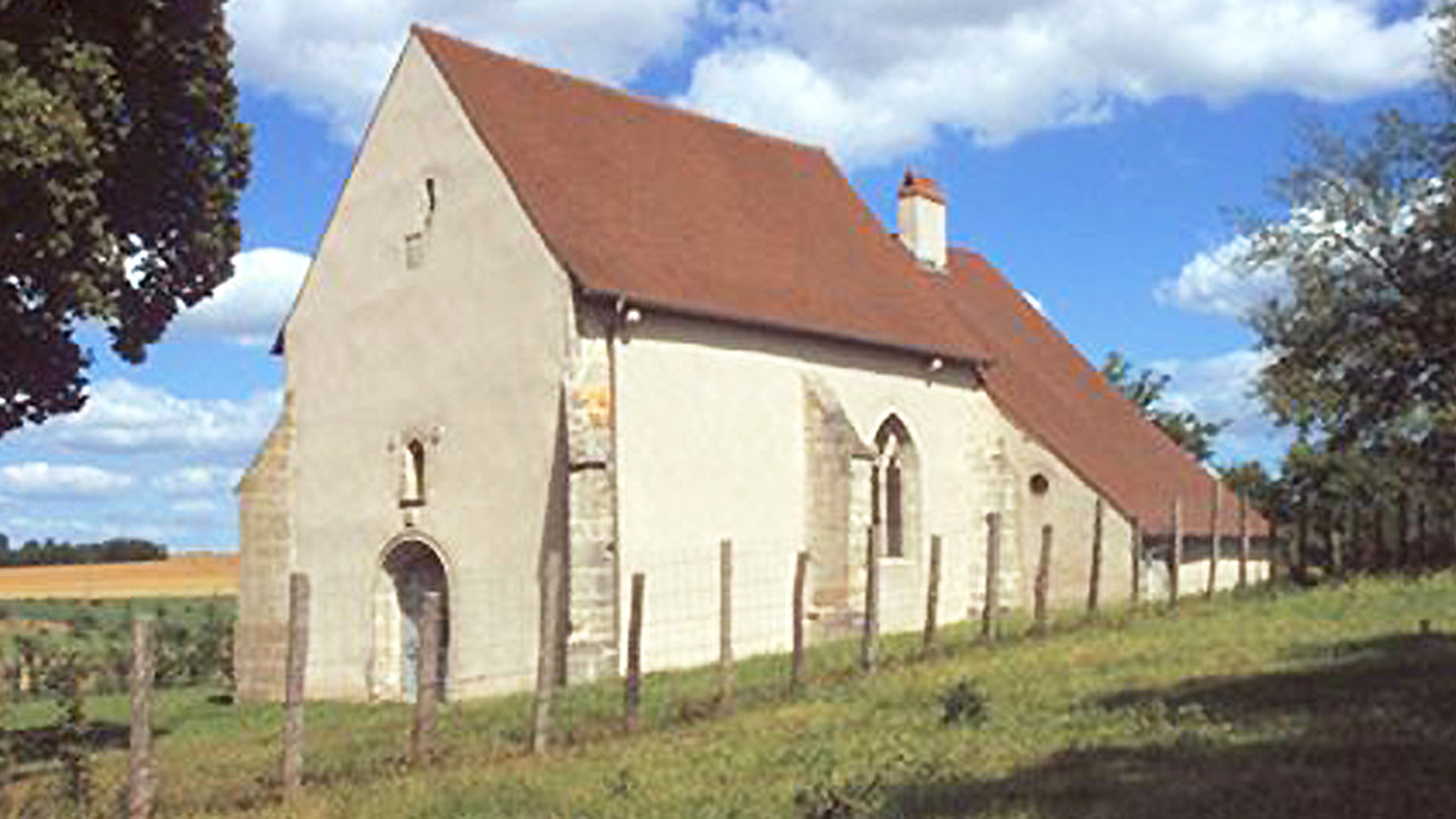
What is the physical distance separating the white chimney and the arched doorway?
49.0ft

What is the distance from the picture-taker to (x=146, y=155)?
68.3 feet

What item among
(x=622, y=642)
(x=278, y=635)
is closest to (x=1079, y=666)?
(x=622, y=642)

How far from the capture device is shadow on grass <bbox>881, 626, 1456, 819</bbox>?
9.09 meters

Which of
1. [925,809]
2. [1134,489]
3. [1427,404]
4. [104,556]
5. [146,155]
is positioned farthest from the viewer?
[104,556]

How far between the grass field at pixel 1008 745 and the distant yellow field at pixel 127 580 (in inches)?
1565

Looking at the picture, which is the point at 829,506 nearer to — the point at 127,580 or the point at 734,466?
the point at 734,466

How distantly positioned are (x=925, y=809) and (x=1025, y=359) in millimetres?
28638

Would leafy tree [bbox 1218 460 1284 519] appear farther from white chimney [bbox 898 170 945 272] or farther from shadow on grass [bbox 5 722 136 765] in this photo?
shadow on grass [bbox 5 722 136 765]

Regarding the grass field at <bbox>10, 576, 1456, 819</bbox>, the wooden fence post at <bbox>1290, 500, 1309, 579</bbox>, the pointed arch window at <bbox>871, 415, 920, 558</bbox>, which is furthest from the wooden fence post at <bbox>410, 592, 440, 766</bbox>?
the wooden fence post at <bbox>1290, 500, 1309, 579</bbox>

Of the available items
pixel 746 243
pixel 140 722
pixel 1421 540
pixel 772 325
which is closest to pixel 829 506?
pixel 772 325

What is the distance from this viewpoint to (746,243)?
96.7 feet

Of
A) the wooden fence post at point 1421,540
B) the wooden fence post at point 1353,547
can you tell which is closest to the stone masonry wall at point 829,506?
the wooden fence post at point 1353,547

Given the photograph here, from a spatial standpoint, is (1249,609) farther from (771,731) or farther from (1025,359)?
(1025,359)

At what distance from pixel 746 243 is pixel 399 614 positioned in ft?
28.6
